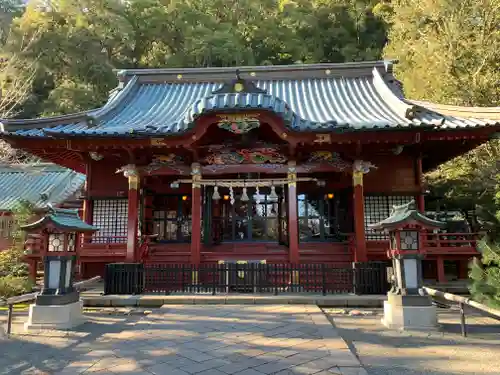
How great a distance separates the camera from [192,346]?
5957mm

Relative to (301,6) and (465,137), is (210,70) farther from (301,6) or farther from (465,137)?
(301,6)

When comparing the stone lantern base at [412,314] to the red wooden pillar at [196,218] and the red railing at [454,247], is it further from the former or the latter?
the red wooden pillar at [196,218]

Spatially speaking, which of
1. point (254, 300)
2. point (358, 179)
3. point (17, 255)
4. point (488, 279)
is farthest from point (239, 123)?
point (17, 255)

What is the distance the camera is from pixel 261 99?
10.8m

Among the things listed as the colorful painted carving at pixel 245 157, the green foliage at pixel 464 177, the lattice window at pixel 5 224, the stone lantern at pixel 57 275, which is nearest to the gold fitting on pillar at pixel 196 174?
the colorful painted carving at pixel 245 157

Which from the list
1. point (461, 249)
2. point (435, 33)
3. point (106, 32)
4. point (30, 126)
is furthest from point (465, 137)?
point (106, 32)

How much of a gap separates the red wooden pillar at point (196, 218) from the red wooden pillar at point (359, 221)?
475 cm

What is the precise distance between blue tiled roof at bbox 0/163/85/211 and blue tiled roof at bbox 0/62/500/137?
21.6 ft

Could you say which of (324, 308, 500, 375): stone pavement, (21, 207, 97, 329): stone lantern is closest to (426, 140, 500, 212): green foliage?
(324, 308, 500, 375): stone pavement

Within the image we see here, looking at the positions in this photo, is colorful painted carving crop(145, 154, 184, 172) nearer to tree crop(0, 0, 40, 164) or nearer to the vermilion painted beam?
the vermilion painted beam

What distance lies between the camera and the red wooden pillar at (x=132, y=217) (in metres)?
11.6

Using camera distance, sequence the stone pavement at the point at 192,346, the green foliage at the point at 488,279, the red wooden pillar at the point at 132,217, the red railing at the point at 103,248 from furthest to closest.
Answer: the red railing at the point at 103,248 → the red wooden pillar at the point at 132,217 → the green foliage at the point at 488,279 → the stone pavement at the point at 192,346

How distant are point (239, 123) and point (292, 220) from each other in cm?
331

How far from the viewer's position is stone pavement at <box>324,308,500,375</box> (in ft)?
16.8
